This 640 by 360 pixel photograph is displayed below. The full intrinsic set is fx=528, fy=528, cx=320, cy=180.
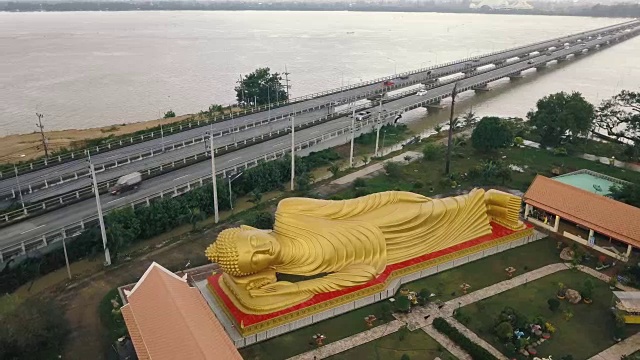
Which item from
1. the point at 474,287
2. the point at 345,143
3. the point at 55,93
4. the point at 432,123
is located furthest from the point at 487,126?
the point at 55,93

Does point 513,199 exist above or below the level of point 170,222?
above

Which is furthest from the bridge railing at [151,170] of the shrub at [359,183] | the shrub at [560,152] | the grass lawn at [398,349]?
the shrub at [560,152]

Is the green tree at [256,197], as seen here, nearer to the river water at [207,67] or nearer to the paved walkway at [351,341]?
the paved walkway at [351,341]

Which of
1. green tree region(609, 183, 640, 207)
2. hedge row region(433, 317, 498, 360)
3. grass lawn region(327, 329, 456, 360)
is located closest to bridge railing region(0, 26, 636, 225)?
grass lawn region(327, 329, 456, 360)

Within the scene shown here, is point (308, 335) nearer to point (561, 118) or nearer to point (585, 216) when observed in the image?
point (585, 216)

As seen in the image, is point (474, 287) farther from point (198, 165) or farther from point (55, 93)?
point (55, 93)

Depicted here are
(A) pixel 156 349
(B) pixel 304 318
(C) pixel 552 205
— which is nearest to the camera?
(A) pixel 156 349

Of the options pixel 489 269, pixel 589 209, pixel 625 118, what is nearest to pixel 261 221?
pixel 489 269

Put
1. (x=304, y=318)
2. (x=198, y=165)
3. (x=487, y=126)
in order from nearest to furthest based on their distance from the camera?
(x=304, y=318) < (x=198, y=165) < (x=487, y=126)
